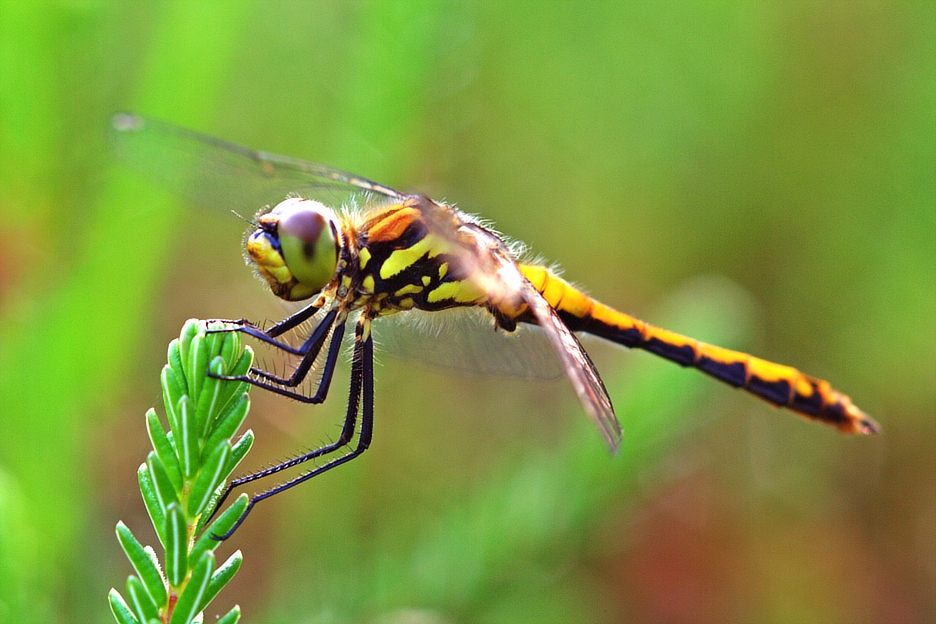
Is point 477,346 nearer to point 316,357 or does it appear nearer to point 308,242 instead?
point 316,357

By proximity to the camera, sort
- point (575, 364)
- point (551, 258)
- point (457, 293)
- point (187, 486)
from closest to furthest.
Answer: point (187, 486) → point (575, 364) → point (457, 293) → point (551, 258)

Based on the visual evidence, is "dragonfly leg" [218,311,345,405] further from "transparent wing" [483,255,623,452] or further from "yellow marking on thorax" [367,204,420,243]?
"transparent wing" [483,255,623,452]

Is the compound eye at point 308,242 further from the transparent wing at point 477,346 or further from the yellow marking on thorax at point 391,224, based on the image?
the transparent wing at point 477,346

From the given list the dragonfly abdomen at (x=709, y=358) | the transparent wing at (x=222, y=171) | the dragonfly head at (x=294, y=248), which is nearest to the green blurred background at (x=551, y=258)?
the dragonfly abdomen at (x=709, y=358)

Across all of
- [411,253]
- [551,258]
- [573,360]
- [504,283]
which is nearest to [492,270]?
[504,283]

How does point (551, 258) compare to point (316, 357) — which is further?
point (551, 258)

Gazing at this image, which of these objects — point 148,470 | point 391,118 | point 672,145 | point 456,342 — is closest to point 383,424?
point 456,342
